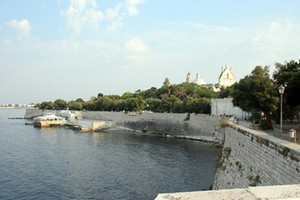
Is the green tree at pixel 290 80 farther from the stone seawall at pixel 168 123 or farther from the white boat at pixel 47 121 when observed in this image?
Result: the white boat at pixel 47 121

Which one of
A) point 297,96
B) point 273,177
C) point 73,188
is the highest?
point 297,96

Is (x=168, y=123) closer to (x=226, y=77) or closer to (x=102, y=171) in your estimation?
(x=102, y=171)

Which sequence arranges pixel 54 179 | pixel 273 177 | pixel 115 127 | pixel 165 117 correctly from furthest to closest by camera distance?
pixel 115 127 → pixel 165 117 → pixel 54 179 → pixel 273 177

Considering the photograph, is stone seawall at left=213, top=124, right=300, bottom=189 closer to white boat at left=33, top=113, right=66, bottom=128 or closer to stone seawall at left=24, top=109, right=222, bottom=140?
stone seawall at left=24, top=109, right=222, bottom=140

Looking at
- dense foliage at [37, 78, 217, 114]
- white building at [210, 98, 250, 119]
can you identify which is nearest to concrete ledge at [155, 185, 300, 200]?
white building at [210, 98, 250, 119]

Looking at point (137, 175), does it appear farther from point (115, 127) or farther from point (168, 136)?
point (115, 127)

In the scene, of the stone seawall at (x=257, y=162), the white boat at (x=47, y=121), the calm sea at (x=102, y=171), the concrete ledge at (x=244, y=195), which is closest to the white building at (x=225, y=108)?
the calm sea at (x=102, y=171)


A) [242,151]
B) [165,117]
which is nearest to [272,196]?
[242,151]

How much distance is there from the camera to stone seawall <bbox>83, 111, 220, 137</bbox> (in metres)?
55.1

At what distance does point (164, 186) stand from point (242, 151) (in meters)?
9.35

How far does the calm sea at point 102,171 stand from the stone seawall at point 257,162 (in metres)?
4.93

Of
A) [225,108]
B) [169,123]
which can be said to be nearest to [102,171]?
[225,108]

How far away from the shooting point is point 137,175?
93.0ft

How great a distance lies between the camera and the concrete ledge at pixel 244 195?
469cm
